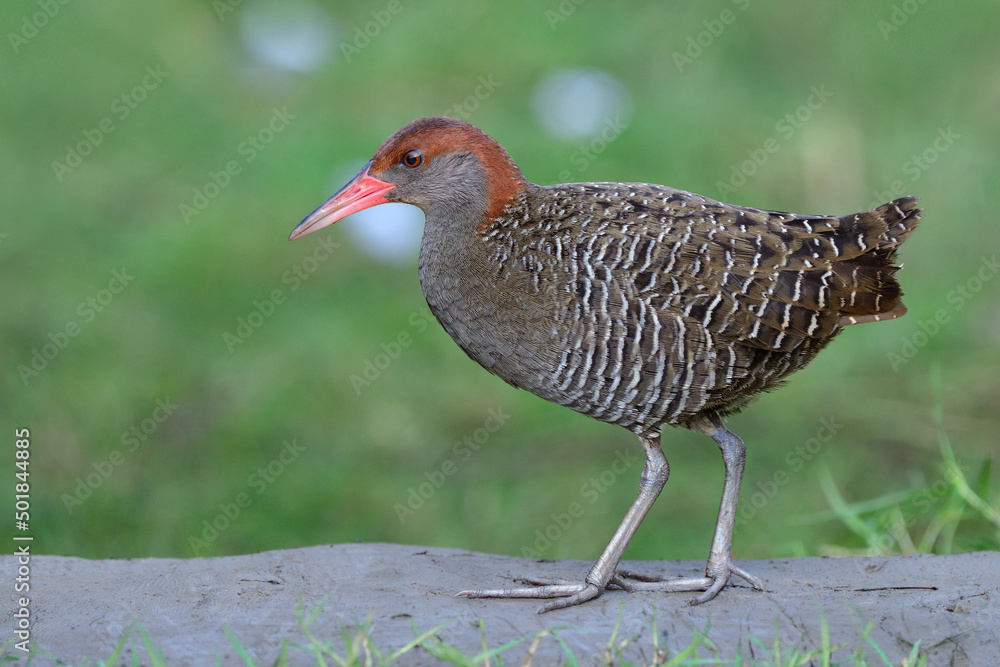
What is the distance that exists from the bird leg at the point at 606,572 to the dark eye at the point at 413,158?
4.93 feet

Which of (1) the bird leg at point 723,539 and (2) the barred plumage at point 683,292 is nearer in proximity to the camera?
(2) the barred plumage at point 683,292

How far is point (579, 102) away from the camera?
9984 mm

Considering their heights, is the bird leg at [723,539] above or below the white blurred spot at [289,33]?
above

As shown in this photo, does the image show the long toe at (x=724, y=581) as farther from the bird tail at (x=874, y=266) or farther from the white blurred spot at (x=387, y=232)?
the white blurred spot at (x=387, y=232)

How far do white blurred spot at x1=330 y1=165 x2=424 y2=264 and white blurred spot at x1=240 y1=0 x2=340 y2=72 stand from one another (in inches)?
96.3

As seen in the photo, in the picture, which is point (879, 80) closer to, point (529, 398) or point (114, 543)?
point (529, 398)

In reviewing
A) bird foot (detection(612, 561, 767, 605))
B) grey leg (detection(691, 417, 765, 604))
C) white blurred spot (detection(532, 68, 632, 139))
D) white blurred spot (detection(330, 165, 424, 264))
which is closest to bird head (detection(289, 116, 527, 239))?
grey leg (detection(691, 417, 765, 604))

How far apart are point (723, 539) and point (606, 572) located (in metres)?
0.52

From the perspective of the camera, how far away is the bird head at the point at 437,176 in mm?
4641

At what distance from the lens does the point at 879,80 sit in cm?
1044

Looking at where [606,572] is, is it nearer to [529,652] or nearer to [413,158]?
[529,652]

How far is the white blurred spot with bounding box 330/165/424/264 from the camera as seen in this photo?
348 inches

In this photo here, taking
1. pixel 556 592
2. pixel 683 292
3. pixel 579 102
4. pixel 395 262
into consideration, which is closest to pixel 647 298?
pixel 683 292

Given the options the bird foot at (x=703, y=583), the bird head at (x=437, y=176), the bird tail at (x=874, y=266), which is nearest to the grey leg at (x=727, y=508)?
the bird foot at (x=703, y=583)
